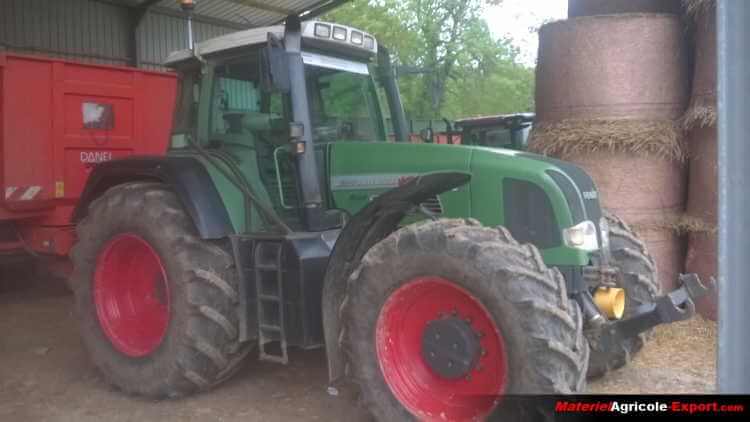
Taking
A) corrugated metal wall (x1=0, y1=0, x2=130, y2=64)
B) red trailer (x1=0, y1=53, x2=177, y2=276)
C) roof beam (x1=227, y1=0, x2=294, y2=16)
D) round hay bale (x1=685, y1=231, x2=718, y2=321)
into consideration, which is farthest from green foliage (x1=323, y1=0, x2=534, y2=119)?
round hay bale (x1=685, y1=231, x2=718, y2=321)

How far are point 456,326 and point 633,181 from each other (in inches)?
108

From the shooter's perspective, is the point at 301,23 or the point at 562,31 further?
the point at 562,31

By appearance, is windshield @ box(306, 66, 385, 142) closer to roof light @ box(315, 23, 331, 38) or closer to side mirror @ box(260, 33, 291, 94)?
roof light @ box(315, 23, 331, 38)

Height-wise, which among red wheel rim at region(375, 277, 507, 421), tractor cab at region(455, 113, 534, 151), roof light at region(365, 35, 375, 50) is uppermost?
roof light at region(365, 35, 375, 50)

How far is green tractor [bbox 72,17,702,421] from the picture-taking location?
3143mm

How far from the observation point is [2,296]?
7.48 meters

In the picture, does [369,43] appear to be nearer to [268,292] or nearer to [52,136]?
[268,292]

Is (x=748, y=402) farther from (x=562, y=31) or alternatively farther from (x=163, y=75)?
(x=163, y=75)

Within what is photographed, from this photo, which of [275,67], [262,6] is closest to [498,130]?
[262,6]

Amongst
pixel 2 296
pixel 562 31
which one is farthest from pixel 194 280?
pixel 2 296

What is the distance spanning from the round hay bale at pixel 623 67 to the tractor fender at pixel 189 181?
9.36ft

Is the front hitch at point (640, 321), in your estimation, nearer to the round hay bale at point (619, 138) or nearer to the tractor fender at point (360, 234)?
the tractor fender at point (360, 234)

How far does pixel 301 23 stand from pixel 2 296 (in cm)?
546

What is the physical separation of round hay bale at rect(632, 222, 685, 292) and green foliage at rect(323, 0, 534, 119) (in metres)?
10.2
